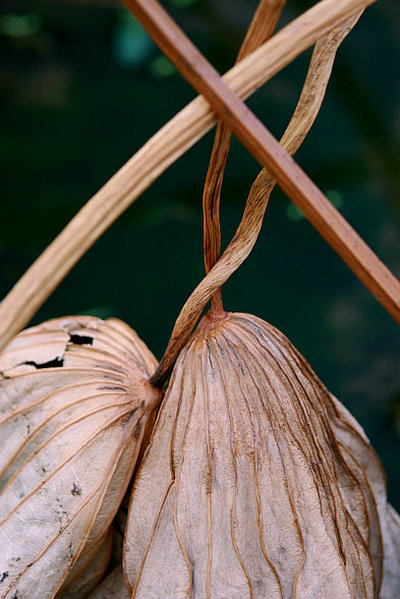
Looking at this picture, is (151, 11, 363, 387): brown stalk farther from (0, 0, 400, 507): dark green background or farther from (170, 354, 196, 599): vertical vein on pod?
(0, 0, 400, 507): dark green background

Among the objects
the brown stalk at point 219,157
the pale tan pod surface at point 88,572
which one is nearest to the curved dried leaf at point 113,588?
the pale tan pod surface at point 88,572

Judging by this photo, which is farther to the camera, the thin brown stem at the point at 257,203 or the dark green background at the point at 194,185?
the dark green background at the point at 194,185

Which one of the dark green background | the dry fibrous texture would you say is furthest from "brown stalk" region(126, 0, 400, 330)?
the dark green background

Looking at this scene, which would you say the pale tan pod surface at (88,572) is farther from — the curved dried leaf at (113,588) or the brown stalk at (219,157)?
the brown stalk at (219,157)

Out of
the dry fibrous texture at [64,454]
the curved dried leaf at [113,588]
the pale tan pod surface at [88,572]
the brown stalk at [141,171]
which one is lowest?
the curved dried leaf at [113,588]

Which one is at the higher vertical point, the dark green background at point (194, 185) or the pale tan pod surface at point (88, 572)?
the dark green background at point (194, 185)

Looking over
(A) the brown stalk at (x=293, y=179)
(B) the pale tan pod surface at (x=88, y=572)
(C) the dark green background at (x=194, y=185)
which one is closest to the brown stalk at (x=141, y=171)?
(A) the brown stalk at (x=293, y=179)

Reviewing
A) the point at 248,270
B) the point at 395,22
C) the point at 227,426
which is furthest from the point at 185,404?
the point at 395,22
